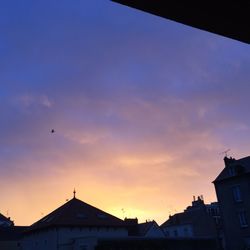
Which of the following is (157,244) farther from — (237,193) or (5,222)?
(5,222)

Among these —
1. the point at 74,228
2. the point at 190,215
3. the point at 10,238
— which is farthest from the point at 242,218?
the point at 10,238

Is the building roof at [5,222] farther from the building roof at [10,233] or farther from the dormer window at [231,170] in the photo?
the dormer window at [231,170]

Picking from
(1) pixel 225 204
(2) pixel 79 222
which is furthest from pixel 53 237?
(1) pixel 225 204

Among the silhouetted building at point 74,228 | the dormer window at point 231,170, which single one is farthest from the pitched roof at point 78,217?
the dormer window at point 231,170

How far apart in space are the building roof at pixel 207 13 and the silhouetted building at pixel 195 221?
221ft

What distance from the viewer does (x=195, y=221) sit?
7294 centimetres

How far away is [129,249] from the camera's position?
41812mm

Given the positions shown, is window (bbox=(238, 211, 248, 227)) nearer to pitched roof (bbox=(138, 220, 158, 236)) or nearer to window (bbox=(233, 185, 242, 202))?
window (bbox=(233, 185, 242, 202))

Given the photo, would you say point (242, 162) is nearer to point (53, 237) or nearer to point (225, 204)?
point (225, 204)

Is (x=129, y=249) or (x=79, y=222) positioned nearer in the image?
(x=129, y=249)

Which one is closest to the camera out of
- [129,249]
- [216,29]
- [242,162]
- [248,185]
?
[216,29]

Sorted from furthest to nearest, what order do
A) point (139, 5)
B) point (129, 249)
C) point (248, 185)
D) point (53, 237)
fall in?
point (248, 185)
point (53, 237)
point (129, 249)
point (139, 5)

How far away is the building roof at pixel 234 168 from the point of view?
52.1 meters

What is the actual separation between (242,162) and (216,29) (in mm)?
54031
